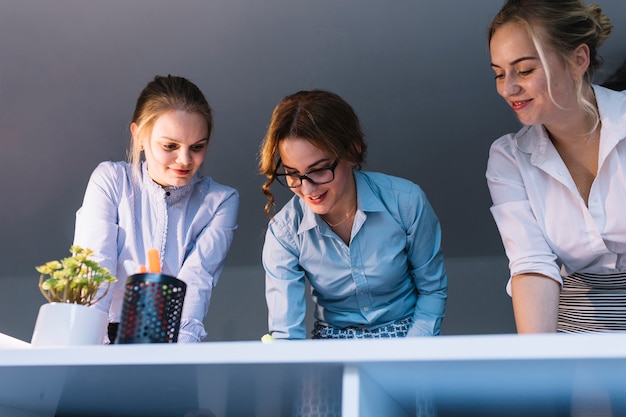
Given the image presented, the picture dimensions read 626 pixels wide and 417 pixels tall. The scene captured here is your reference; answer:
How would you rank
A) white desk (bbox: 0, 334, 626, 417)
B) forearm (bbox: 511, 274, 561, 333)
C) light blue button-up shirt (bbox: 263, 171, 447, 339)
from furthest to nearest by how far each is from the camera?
light blue button-up shirt (bbox: 263, 171, 447, 339), forearm (bbox: 511, 274, 561, 333), white desk (bbox: 0, 334, 626, 417)

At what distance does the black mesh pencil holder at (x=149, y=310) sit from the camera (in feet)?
3.29

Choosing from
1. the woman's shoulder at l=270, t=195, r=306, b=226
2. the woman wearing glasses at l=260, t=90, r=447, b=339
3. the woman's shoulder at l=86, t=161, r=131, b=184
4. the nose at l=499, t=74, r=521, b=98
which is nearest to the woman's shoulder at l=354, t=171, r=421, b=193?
the woman wearing glasses at l=260, t=90, r=447, b=339

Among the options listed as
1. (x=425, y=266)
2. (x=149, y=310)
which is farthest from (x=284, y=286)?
(x=149, y=310)

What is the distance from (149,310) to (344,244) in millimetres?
857

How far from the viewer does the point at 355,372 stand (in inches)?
32.8

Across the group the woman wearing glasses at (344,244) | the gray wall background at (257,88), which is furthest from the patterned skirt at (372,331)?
the gray wall background at (257,88)

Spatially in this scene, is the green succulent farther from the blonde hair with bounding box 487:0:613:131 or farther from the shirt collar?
the blonde hair with bounding box 487:0:613:131

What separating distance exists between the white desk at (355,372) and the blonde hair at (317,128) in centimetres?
78

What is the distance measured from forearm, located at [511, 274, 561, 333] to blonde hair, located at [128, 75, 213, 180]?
0.92 metres

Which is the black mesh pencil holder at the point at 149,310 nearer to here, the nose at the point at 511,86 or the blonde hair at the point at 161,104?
the nose at the point at 511,86

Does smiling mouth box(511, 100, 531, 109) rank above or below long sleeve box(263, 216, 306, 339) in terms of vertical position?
above

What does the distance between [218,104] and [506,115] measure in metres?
1.09

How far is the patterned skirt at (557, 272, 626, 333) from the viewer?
1609mm

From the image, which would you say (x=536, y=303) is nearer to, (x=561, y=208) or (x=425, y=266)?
(x=561, y=208)
